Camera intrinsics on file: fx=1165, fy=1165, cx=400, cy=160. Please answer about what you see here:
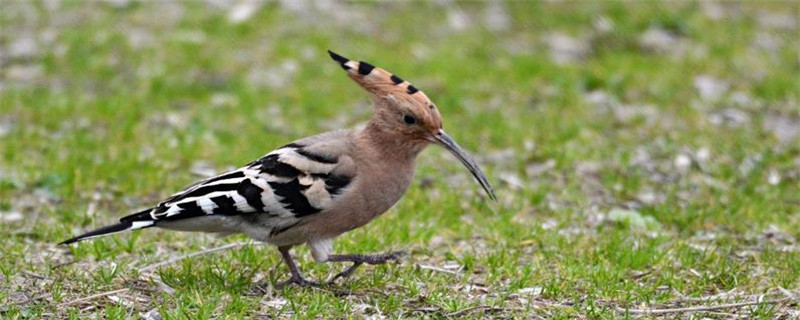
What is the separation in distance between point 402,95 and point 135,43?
6.42 meters

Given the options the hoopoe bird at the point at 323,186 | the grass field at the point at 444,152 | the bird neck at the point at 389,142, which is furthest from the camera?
the grass field at the point at 444,152

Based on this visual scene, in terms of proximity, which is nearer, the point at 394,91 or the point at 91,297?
the point at 91,297

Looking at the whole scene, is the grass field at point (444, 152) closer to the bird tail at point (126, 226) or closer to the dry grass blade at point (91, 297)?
the dry grass blade at point (91, 297)

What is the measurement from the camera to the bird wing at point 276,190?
16.9 feet

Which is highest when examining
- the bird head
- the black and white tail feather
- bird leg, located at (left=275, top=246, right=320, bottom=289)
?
the bird head

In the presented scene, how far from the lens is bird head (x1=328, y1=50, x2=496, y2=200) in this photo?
525cm

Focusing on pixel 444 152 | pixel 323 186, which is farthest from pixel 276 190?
pixel 444 152

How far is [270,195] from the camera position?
5176mm

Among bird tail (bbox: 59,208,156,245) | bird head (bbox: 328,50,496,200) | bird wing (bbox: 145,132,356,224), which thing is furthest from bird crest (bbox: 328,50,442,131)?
bird tail (bbox: 59,208,156,245)

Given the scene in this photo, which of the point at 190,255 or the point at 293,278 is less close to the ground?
the point at 293,278

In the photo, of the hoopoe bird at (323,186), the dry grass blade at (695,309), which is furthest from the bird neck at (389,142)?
the dry grass blade at (695,309)

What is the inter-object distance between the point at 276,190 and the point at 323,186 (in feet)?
0.69

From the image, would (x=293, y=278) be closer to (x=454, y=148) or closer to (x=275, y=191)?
(x=275, y=191)

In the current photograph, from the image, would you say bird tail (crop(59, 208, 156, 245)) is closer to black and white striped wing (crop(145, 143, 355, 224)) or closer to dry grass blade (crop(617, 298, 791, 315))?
black and white striped wing (crop(145, 143, 355, 224))
